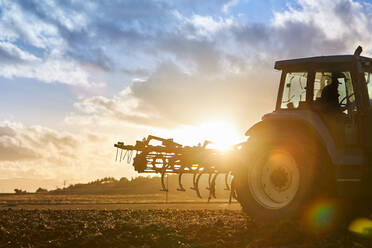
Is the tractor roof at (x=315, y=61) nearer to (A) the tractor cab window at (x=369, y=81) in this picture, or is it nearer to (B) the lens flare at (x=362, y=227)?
(A) the tractor cab window at (x=369, y=81)

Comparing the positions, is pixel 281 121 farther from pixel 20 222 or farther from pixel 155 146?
pixel 20 222

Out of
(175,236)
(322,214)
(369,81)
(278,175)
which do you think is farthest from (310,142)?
(175,236)

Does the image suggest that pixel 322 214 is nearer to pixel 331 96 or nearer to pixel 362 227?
pixel 362 227

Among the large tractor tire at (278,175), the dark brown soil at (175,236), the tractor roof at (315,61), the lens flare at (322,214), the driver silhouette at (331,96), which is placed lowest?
the dark brown soil at (175,236)

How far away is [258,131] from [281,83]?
51.2 inches

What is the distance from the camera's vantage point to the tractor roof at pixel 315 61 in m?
8.64

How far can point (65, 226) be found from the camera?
357 inches

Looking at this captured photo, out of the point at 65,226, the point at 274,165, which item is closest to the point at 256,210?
the point at 274,165

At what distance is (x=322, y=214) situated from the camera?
8.13 m

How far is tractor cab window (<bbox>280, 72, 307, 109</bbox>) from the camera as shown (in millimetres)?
9170

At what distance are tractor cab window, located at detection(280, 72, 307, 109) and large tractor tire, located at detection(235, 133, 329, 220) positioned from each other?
3.48 ft

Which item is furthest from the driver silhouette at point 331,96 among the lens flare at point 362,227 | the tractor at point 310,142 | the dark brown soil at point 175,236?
the dark brown soil at point 175,236

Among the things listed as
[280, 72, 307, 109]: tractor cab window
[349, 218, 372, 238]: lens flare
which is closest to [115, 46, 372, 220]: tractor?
[280, 72, 307, 109]: tractor cab window

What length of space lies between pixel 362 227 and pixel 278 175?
1.68 m
